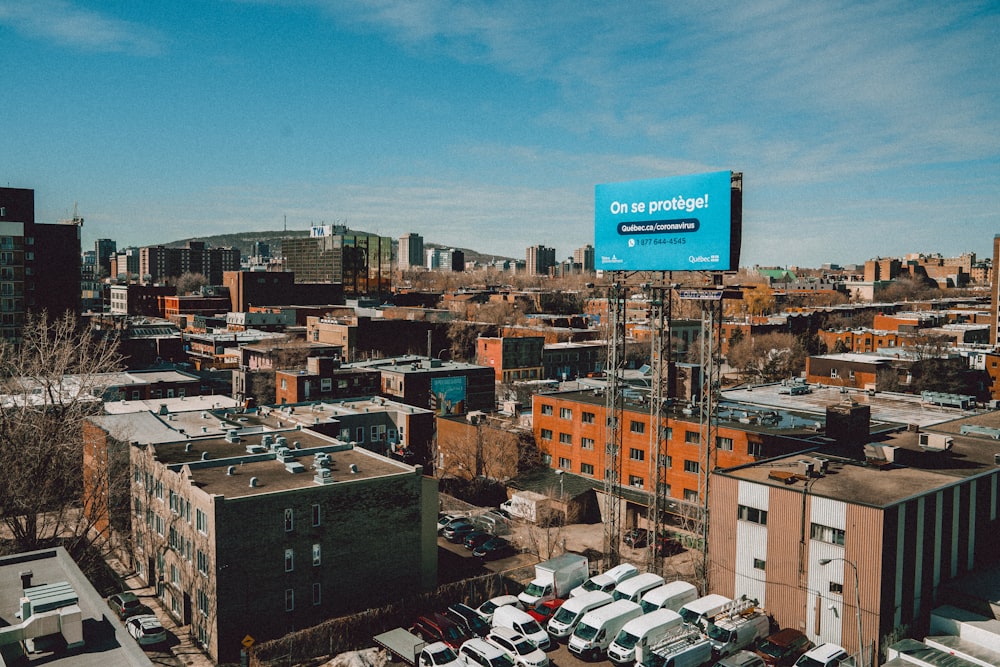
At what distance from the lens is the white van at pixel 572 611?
30141mm

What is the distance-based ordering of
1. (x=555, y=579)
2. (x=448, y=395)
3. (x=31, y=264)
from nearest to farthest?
(x=555, y=579) < (x=448, y=395) < (x=31, y=264)

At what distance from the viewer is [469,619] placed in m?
30.9

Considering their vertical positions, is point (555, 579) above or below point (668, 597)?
below

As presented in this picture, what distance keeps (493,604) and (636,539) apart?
14349 millimetres

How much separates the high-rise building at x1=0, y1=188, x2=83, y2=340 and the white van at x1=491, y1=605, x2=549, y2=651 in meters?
75.7

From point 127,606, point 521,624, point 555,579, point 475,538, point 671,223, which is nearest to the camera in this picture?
point 521,624

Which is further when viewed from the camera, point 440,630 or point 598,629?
point 440,630

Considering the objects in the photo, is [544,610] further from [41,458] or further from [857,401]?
[857,401]

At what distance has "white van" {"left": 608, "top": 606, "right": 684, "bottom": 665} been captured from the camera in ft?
90.8

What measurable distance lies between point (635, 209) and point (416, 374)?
35.6 m

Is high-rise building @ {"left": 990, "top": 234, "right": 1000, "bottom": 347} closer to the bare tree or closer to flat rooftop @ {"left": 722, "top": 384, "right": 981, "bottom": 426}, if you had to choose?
flat rooftop @ {"left": 722, "top": 384, "right": 981, "bottom": 426}

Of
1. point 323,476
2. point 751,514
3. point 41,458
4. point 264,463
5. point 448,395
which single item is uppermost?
point 323,476

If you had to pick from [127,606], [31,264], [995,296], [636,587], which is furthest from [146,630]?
[995,296]

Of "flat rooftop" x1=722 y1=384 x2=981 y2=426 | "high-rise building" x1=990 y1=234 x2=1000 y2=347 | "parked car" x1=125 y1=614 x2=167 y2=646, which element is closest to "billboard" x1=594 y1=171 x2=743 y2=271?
"flat rooftop" x1=722 y1=384 x2=981 y2=426
